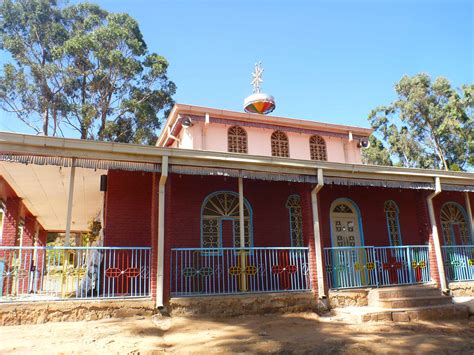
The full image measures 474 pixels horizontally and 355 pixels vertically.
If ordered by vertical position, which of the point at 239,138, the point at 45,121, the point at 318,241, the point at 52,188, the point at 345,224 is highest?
the point at 45,121

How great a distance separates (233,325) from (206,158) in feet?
10.9

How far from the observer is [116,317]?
731 centimetres

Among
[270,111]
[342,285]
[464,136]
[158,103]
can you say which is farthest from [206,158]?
[464,136]

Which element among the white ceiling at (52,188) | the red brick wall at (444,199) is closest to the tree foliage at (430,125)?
the red brick wall at (444,199)

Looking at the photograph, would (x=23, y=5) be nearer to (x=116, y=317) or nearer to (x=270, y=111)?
(x=270, y=111)

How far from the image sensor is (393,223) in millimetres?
12000

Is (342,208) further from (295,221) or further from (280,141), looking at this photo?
(280,141)

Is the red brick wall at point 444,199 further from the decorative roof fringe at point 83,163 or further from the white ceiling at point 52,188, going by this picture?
the white ceiling at point 52,188

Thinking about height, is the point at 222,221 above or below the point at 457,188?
below

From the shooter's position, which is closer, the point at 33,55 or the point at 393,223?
the point at 393,223

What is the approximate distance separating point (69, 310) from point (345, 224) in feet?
24.9

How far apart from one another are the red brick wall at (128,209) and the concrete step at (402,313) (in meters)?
4.69

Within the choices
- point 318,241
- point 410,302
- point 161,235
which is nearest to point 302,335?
point 318,241

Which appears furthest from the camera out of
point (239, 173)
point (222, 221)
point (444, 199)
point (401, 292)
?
point (444, 199)
